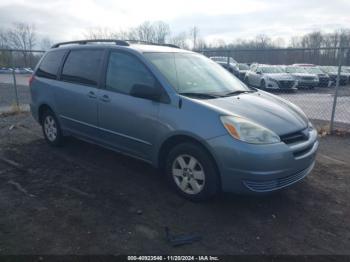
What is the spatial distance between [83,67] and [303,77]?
1784cm

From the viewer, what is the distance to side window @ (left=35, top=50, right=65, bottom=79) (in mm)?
5531

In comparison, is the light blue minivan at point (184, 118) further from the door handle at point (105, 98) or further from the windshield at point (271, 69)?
the windshield at point (271, 69)

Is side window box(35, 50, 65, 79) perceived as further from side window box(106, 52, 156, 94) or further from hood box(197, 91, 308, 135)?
hood box(197, 91, 308, 135)

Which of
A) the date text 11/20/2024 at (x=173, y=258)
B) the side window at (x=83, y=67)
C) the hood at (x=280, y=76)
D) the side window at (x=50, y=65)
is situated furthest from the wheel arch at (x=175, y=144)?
the hood at (x=280, y=76)

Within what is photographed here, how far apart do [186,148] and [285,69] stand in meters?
17.2

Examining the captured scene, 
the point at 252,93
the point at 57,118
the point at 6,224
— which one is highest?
the point at 252,93

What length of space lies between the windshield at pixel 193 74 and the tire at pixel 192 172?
764mm

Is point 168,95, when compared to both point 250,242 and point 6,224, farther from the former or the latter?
point 6,224

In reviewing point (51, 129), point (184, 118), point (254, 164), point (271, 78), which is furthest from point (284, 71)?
point (254, 164)

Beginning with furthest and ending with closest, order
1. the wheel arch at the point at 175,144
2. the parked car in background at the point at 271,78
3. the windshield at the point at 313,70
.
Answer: the windshield at the point at 313,70
the parked car in background at the point at 271,78
the wheel arch at the point at 175,144

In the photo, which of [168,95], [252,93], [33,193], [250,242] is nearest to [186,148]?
[168,95]

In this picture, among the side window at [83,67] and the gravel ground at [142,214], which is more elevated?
the side window at [83,67]

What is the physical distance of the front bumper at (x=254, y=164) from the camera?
10.7 feet

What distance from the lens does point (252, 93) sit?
4.52 metres
